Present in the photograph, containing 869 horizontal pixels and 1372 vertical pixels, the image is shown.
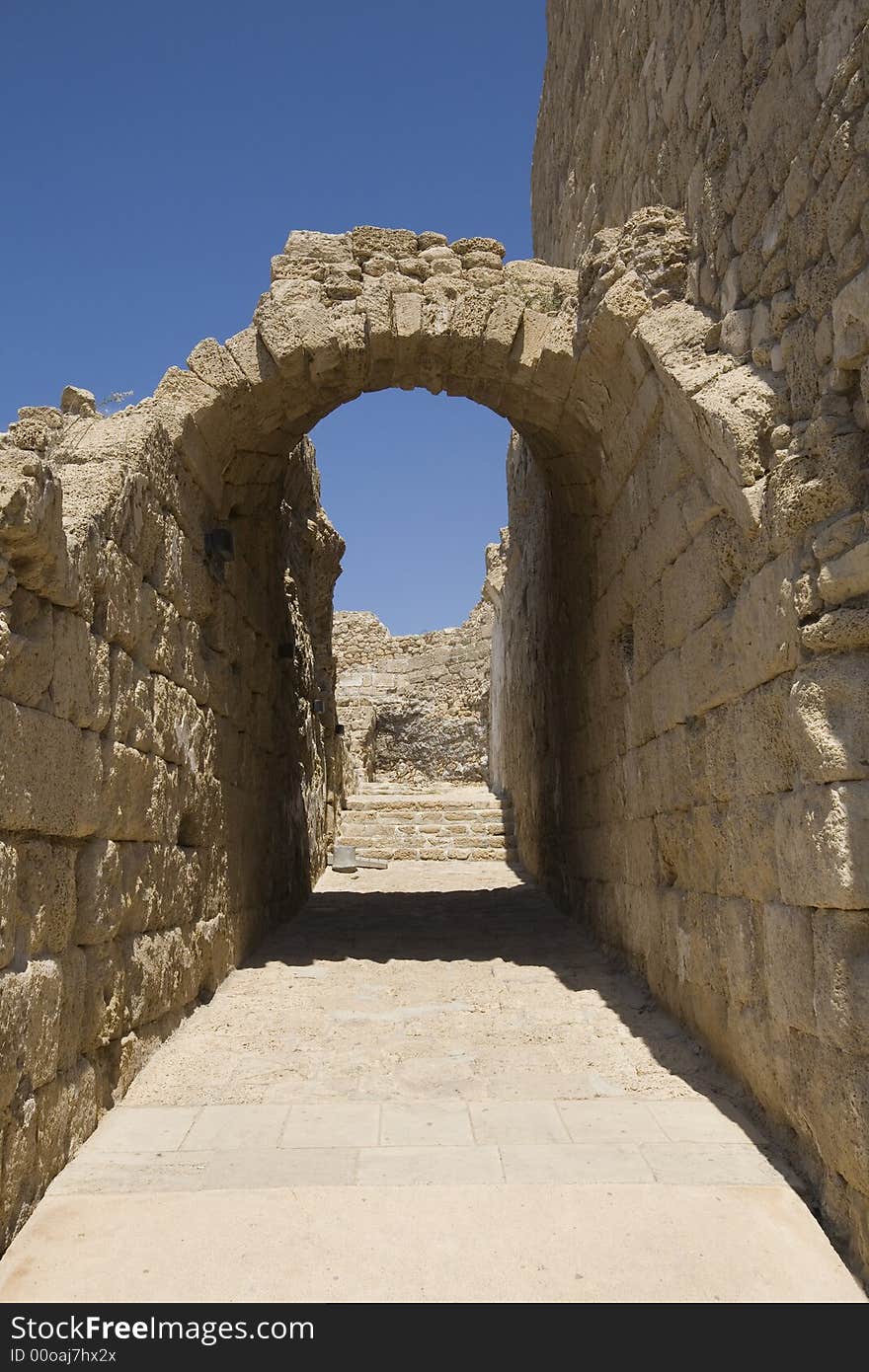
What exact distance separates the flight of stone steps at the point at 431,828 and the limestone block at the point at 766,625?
7697 millimetres

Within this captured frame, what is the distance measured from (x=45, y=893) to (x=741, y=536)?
2645 mm

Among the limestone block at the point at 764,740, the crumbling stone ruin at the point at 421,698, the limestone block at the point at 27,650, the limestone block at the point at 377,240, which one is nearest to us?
the limestone block at the point at 27,650

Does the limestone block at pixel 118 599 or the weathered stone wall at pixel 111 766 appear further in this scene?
the limestone block at pixel 118 599

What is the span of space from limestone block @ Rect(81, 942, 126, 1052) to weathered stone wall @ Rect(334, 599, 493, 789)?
14.4 metres

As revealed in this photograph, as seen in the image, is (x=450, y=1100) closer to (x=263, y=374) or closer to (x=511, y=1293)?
(x=511, y=1293)

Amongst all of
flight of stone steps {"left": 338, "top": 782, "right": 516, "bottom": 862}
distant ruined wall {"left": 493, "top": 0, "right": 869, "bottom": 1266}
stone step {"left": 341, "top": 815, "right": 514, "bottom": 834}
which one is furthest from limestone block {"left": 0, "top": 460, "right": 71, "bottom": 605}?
stone step {"left": 341, "top": 815, "right": 514, "bottom": 834}

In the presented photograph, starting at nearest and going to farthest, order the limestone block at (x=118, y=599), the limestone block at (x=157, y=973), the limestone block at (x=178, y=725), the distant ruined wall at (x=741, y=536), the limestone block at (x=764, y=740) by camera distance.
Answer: the distant ruined wall at (x=741, y=536)
the limestone block at (x=764, y=740)
the limestone block at (x=118, y=599)
the limestone block at (x=157, y=973)
the limestone block at (x=178, y=725)

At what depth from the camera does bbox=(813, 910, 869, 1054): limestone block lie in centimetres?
259

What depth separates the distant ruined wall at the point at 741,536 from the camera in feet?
8.85

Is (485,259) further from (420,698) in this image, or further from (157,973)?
(420,698)

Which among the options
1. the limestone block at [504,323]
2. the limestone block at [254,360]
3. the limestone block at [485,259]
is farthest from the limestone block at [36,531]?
the limestone block at [485,259]

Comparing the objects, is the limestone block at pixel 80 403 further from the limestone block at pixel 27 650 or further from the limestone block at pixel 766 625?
the limestone block at pixel 766 625

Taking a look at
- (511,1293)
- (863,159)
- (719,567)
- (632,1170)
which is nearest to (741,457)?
(719,567)

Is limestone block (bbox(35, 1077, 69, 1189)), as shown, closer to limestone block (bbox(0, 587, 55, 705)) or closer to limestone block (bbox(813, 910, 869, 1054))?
limestone block (bbox(0, 587, 55, 705))
